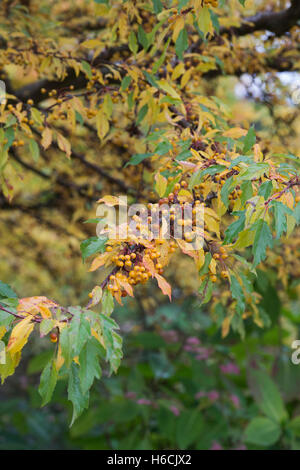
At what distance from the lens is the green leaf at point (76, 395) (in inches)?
39.0

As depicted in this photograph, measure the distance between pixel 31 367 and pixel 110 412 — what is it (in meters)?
0.67

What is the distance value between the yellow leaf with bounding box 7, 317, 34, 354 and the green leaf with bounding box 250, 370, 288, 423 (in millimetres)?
2119

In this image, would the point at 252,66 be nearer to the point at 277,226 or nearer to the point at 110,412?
the point at 277,226

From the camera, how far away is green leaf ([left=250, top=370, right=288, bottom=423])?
2.69m

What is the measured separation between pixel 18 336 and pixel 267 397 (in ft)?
7.21

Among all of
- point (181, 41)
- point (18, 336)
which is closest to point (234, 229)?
point (18, 336)

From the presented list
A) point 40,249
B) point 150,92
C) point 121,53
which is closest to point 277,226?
point 150,92

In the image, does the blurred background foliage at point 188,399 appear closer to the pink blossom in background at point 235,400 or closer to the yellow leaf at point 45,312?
the pink blossom in background at point 235,400

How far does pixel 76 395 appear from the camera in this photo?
1004mm

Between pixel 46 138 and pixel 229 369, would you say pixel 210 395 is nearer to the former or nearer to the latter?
pixel 229 369

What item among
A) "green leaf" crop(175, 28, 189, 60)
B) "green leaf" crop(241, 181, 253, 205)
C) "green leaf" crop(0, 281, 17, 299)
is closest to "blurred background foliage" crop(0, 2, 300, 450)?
"green leaf" crop(175, 28, 189, 60)

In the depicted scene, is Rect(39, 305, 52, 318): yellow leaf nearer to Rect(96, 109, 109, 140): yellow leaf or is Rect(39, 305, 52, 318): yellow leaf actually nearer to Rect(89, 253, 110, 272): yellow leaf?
Rect(89, 253, 110, 272): yellow leaf

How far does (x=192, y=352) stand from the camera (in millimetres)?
3236

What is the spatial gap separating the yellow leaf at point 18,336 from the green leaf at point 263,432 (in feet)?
6.44
